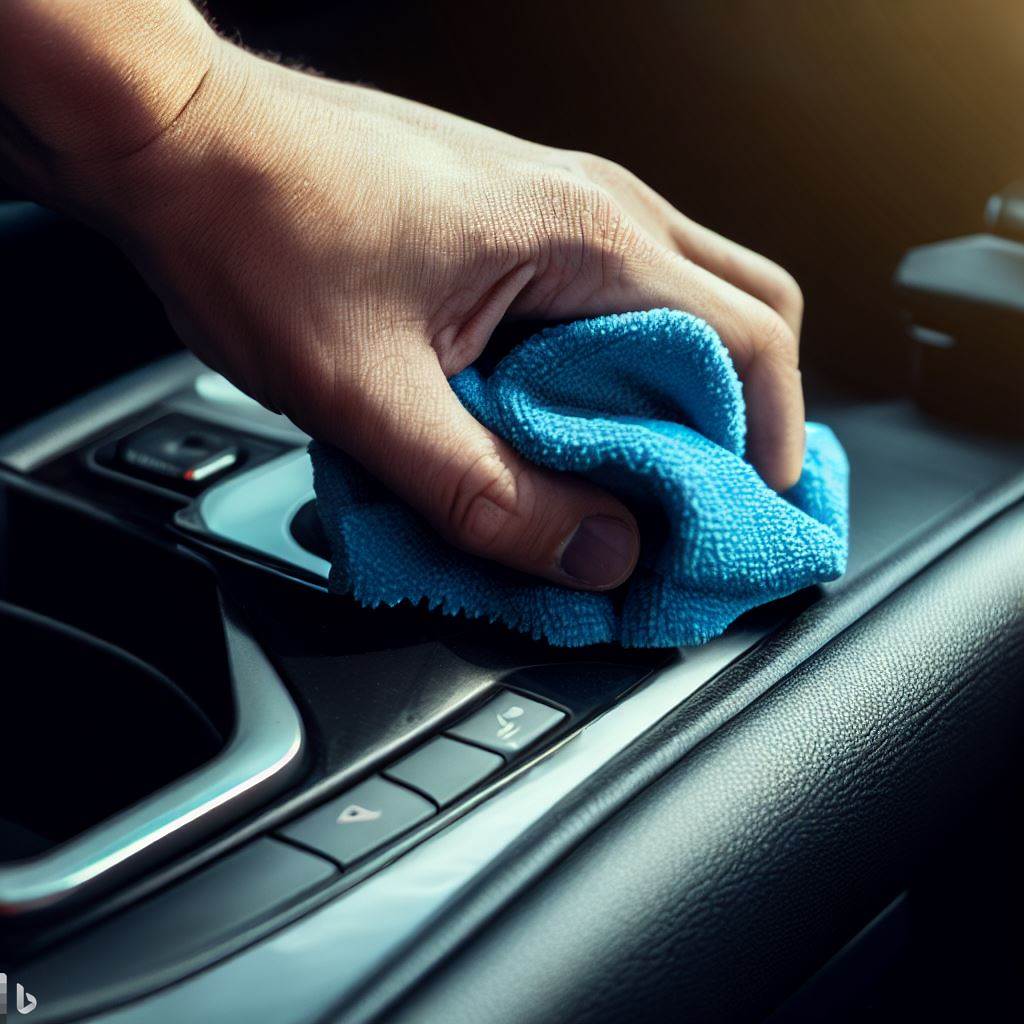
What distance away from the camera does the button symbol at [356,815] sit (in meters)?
0.46

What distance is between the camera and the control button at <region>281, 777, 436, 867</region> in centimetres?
45

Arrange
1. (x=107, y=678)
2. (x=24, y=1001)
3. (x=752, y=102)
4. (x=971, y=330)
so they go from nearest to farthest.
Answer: (x=24, y=1001) → (x=107, y=678) → (x=971, y=330) → (x=752, y=102)

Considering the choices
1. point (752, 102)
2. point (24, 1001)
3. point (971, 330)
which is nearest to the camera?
point (24, 1001)

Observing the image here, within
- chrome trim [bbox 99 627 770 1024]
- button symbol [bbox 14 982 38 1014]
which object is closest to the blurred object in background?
chrome trim [bbox 99 627 770 1024]

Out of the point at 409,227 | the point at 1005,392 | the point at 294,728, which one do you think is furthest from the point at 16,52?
the point at 1005,392

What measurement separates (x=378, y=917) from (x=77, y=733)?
0.31m

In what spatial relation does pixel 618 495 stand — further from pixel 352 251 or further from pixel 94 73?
pixel 94 73

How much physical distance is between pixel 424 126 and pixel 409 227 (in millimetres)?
91

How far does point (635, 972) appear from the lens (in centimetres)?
43

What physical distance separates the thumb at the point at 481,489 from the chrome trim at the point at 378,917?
0.07m

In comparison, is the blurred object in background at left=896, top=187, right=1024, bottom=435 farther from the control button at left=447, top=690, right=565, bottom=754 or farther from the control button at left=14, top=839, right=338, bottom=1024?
the control button at left=14, top=839, right=338, bottom=1024

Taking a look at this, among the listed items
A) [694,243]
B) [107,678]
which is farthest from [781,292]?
[107,678]

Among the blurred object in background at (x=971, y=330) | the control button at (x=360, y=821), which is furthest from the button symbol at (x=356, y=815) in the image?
the blurred object in background at (x=971, y=330)

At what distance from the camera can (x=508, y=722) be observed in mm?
507
